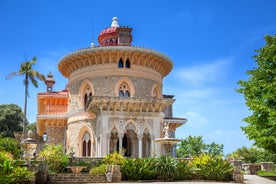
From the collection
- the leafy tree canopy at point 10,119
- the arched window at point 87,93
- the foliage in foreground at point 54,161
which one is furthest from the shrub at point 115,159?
the leafy tree canopy at point 10,119

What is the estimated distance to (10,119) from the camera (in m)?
66.1

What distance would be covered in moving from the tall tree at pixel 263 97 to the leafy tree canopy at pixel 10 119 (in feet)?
173

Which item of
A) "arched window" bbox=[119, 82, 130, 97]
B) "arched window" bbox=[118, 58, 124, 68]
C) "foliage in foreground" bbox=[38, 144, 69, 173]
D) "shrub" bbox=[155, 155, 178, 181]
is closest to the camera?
"shrub" bbox=[155, 155, 178, 181]

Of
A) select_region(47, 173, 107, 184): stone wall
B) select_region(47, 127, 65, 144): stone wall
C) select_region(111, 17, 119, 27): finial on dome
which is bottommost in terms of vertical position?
select_region(47, 173, 107, 184): stone wall

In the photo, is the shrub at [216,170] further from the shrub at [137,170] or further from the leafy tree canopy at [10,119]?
the leafy tree canopy at [10,119]

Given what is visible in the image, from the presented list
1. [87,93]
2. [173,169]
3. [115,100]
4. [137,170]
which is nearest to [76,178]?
[137,170]

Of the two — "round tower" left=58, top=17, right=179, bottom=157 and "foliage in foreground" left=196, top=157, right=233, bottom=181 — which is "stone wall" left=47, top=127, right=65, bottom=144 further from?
"foliage in foreground" left=196, top=157, right=233, bottom=181

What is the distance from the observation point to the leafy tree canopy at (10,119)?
65.5m

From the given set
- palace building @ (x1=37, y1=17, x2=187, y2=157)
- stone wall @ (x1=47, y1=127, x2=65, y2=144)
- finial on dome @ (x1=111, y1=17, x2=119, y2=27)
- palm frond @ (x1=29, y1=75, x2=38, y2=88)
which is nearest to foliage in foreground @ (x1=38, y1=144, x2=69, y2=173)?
palace building @ (x1=37, y1=17, x2=187, y2=157)

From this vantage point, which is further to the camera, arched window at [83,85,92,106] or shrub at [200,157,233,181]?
arched window at [83,85,92,106]

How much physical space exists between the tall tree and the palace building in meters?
6.40

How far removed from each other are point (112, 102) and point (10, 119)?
46.6 m

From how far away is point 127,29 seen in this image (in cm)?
3300

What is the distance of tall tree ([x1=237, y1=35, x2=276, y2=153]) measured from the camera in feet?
66.4
